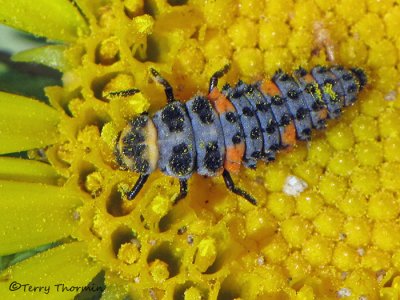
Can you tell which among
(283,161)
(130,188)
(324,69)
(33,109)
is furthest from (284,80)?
(33,109)

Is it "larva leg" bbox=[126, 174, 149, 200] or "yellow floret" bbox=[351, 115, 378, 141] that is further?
"yellow floret" bbox=[351, 115, 378, 141]

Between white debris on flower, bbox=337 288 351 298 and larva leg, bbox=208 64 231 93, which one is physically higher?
larva leg, bbox=208 64 231 93

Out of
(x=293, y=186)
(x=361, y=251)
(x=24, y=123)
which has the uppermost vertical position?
(x=24, y=123)

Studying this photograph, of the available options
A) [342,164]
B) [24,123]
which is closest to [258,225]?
[342,164]

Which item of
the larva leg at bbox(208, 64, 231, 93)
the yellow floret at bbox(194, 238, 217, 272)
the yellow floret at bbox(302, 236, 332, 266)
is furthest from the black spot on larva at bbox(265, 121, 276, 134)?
the yellow floret at bbox(302, 236, 332, 266)

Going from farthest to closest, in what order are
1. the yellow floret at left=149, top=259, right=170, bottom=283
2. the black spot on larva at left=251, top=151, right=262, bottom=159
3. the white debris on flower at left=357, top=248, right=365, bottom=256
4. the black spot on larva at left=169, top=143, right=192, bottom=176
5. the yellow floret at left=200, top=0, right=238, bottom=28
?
1. the yellow floret at left=200, top=0, right=238, bottom=28
2. the white debris on flower at left=357, top=248, right=365, bottom=256
3. the yellow floret at left=149, top=259, right=170, bottom=283
4. the black spot on larva at left=251, top=151, right=262, bottom=159
5. the black spot on larva at left=169, top=143, right=192, bottom=176

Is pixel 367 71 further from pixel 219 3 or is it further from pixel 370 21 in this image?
pixel 219 3

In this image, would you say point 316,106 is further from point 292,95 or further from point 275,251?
point 275,251

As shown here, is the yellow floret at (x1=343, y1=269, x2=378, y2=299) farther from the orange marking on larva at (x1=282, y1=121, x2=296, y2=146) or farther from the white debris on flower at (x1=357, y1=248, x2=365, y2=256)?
the orange marking on larva at (x1=282, y1=121, x2=296, y2=146)
